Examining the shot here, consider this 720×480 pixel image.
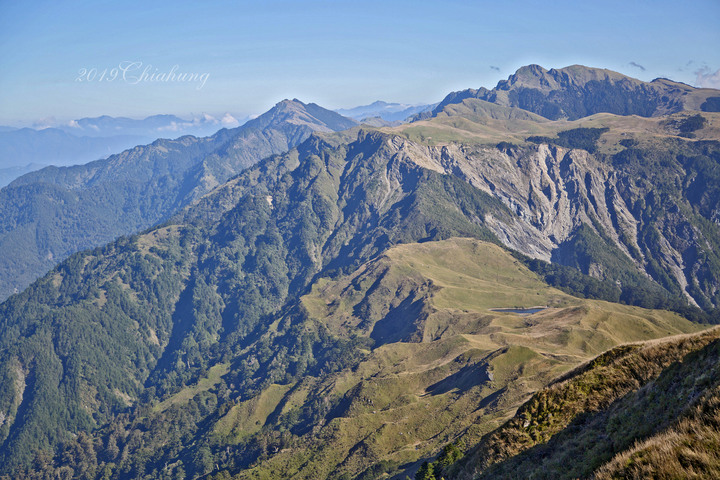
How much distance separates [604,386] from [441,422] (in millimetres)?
126189

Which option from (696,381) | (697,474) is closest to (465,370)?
(696,381)

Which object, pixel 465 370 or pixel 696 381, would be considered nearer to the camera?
pixel 696 381

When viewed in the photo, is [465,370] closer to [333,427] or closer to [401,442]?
[401,442]

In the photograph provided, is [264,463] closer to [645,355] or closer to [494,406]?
[494,406]

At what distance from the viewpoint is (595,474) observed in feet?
64.7

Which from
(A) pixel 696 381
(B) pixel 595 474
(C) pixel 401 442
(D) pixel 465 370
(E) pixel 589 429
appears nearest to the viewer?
(B) pixel 595 474

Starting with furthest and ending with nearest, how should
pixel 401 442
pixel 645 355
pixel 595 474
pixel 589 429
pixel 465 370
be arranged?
1. pixel 465 370
2. pixel 401 442
3. pixel 645 355
4. pixel 589 429
5. pixel 595 474

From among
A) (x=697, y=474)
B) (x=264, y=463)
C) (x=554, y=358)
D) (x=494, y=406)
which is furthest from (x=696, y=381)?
(x=264, y=463)

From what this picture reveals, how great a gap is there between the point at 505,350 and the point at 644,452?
166m

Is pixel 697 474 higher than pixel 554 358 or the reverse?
higher

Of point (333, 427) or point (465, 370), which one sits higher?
point (465, 370)

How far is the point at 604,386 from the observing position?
3853 centimetres

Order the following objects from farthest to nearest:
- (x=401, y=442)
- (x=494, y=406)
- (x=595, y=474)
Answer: (x=401, y=442)
(x=494, y=406)
(x=595, y=474)

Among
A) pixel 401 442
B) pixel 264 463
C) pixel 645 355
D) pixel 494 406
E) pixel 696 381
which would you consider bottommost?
pixel 264 463
